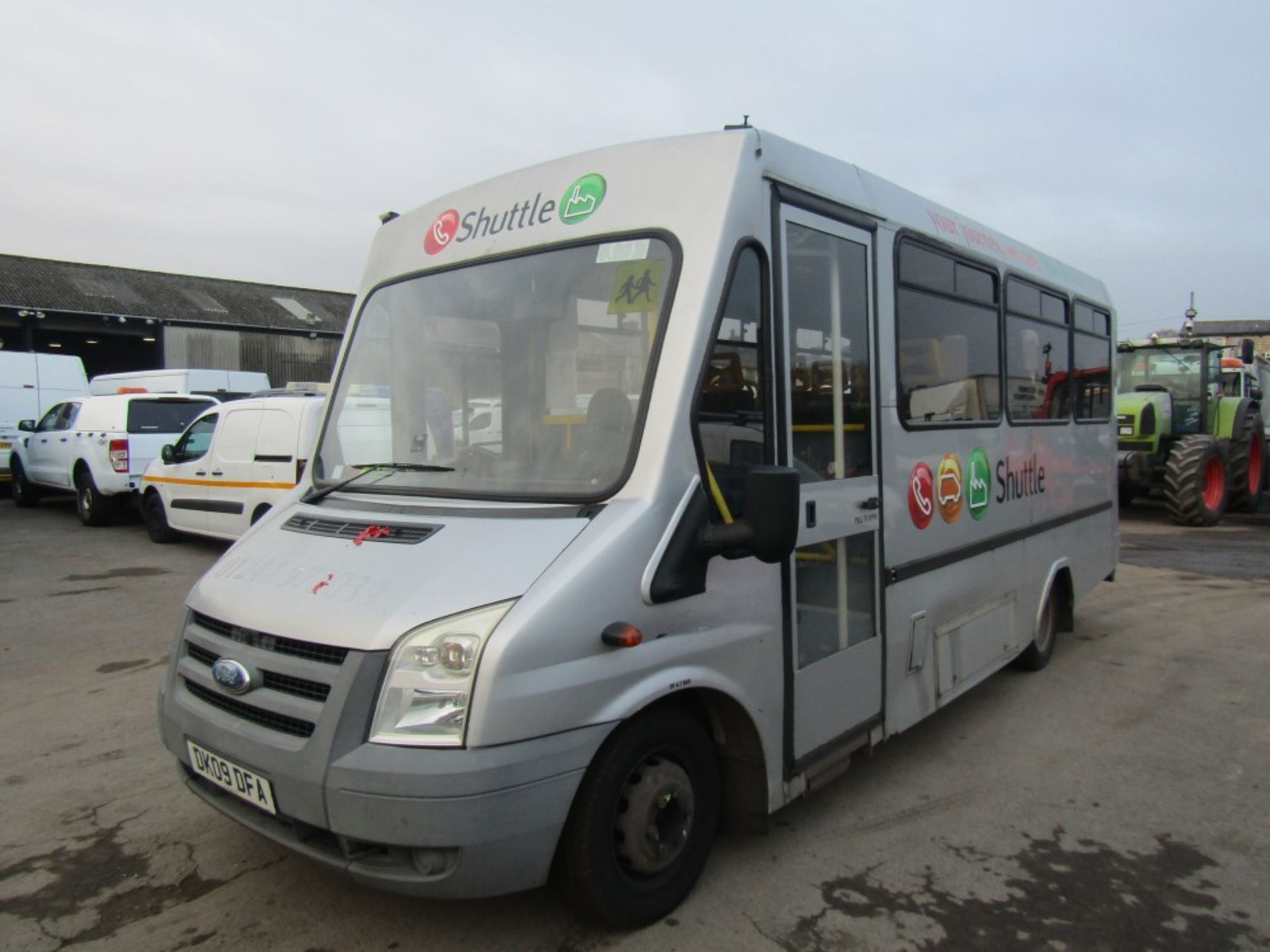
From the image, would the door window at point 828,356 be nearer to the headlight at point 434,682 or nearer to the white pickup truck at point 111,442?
the headlight at point 434,682

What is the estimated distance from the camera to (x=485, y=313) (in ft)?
11.6

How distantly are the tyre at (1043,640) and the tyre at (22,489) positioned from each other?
16.2 m

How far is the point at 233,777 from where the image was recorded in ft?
9.30

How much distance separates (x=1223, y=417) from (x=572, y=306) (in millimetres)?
15405

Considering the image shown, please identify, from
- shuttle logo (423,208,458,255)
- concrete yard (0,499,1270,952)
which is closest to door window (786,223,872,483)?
shuttle logo (423,208,458,255)

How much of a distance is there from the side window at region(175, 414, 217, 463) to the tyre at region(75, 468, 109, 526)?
3062 mm

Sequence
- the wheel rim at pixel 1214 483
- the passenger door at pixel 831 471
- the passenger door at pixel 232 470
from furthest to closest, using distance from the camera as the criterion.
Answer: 1. the wheel rim at pixel 1214 483
2. the passenger door at pixel 232 470
3. the passenger door at pixel 831 471

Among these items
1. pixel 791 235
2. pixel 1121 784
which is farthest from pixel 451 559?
pixel 1121 784

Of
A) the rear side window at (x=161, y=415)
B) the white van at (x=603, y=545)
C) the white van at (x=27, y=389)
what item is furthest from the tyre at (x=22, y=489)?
the white van at (x=603, y=545)

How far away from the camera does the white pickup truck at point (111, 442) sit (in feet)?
41.8

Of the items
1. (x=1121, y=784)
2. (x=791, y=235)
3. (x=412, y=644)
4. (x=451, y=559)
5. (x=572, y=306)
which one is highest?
(x=791, y=235)

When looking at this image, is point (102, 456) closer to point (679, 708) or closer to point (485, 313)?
→ point (485, 313)

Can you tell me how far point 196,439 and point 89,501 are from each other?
3445 mm

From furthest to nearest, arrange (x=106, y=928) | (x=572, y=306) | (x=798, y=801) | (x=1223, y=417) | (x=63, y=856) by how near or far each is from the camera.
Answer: (x=1223, y=417), (x=798, y=801), (x=63, y=856), (x=572, y=306), (x=106, y=928)
